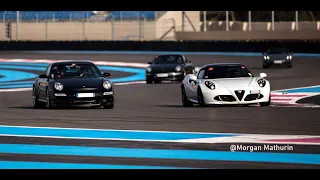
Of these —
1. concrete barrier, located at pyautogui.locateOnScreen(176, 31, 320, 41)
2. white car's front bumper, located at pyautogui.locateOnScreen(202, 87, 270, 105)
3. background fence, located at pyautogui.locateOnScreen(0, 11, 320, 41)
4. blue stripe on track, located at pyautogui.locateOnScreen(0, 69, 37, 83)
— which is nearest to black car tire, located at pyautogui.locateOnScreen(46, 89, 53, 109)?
white car's front bumper, located at pyautogui.locateOnScreen(202, 87, 270, 105)

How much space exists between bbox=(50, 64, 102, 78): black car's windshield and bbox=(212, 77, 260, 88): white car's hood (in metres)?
2.98

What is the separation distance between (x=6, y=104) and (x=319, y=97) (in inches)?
322

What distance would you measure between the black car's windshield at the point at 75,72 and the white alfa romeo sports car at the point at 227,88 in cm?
236

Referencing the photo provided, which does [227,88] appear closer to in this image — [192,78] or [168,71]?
[192,78]

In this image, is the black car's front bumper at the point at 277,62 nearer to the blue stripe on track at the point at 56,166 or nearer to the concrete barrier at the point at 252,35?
the concrete barrier at the point at 252,35

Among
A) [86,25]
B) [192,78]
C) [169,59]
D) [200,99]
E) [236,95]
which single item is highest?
[86,25]

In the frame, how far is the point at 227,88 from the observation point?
19.9m

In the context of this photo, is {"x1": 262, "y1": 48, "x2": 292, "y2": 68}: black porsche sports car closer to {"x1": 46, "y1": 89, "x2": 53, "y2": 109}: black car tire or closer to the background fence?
the background fence

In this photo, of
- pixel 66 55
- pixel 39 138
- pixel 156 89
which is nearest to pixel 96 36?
pixel 66 55

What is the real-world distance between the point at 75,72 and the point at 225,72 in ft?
11.9

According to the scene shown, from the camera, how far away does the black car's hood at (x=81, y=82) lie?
20.3 m

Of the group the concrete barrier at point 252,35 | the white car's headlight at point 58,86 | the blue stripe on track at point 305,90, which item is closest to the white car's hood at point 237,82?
the white car's headlight at point 58,86

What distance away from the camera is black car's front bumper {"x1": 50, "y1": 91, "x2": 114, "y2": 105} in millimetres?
20156

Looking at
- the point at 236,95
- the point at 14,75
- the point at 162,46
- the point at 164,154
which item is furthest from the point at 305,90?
the point at 162,46
